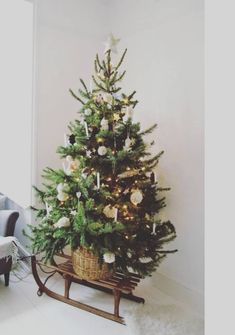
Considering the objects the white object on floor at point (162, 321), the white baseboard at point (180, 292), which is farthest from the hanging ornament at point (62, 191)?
the white baseboard at point (180, 292)

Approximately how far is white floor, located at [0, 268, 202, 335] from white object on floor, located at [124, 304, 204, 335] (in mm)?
70

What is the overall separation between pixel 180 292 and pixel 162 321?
0.46 m

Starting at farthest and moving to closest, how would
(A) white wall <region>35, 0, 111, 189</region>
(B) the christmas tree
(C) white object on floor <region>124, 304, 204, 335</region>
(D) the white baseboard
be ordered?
(A) white wall <region>35, 0, 111, 189</region> < (D) the white baseboard < (B) the christmas tree < (C) white object on floor <region>124, 304, 204, 335</region>

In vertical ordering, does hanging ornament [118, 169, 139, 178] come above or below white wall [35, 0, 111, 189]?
below

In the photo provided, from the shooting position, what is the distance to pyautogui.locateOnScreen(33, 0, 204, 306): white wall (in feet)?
7.40

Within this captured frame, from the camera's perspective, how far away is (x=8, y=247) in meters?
2.31

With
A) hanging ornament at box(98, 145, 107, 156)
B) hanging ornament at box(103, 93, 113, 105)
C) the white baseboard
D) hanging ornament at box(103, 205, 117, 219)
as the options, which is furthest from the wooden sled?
hanging ornament at box(103, 93, 113, 105)

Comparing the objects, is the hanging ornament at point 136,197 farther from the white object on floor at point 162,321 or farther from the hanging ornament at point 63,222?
A: the white object on floor at point 162,321

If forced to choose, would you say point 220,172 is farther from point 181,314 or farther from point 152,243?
point 181,314

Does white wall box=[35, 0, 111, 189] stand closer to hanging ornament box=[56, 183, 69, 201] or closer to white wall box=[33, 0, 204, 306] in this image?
white wall box=[33, 0, 204, 306]

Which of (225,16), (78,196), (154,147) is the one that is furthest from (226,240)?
(154,147)

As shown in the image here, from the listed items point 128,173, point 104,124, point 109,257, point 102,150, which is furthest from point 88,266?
point 104,124

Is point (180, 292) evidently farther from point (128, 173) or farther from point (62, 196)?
point (62, 196)

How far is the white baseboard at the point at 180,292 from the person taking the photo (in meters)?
2.20
